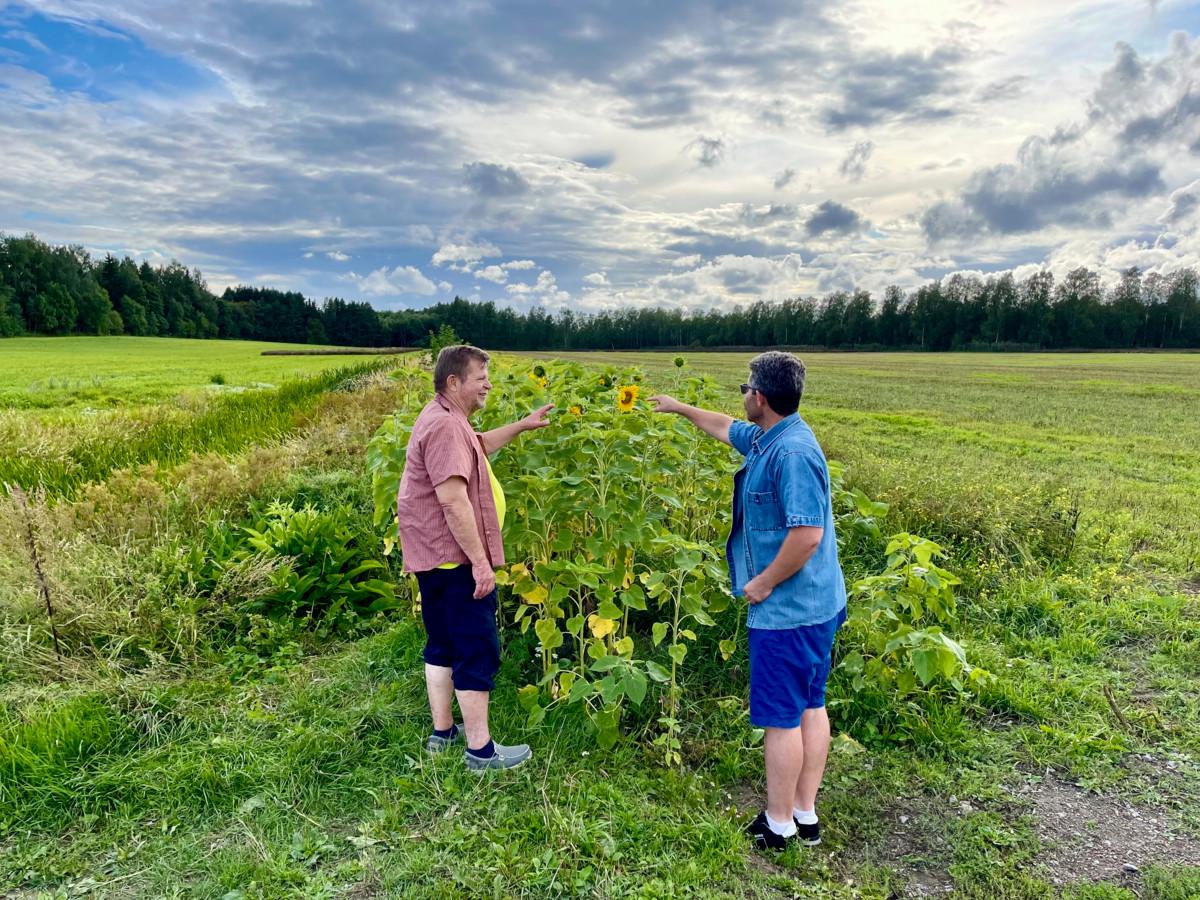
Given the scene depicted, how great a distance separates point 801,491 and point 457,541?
1456 mm

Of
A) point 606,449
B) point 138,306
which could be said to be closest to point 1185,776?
point 606,449

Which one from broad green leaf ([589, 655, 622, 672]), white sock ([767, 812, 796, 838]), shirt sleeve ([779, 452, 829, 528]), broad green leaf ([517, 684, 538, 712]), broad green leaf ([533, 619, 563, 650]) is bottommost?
white sock ([767, 812, 796, 838])

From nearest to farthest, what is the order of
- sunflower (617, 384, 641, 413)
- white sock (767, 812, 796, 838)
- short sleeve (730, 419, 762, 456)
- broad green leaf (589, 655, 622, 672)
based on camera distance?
white sock (767, 812, 796, 838) → broad green leaf (589, 655, 622, 672) → short sleeve (730, 419, 762, 456) → sunflower (617, 384, 641, 413)

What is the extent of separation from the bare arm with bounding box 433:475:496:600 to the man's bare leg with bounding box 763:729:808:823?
1350 mm

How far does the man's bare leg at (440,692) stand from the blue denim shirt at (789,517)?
1.49 m

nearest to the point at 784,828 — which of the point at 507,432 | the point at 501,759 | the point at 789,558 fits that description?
the point at 789,558

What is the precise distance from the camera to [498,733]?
3559 millimetres

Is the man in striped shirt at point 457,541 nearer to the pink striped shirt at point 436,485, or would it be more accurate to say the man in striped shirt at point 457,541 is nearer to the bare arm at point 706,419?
the pink striped shirt at point 436,485

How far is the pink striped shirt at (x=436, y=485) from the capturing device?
306cm

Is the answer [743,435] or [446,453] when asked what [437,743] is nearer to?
[446,453]

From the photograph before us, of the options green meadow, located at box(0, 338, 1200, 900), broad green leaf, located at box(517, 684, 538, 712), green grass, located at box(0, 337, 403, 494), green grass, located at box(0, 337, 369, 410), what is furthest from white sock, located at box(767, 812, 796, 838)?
green grass, located at box(0, 337, 369, 410)

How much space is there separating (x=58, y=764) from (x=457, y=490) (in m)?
2.20

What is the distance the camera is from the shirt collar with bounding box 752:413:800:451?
9.16 feet

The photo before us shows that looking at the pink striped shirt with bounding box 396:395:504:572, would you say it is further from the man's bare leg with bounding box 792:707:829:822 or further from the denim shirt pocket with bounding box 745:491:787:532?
the man's bare leg with bounding box 792:707:829:822
